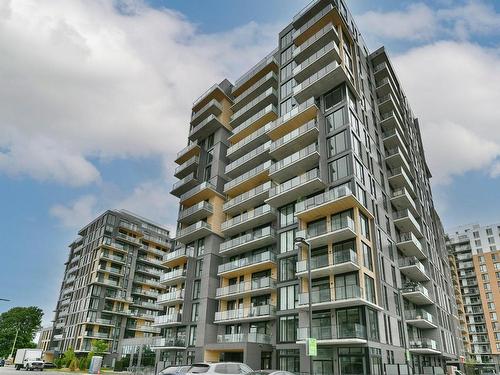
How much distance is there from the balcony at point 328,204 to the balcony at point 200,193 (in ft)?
49.5

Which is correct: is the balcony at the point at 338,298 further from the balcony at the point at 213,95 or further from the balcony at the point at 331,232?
the balcony at the point at 213,95

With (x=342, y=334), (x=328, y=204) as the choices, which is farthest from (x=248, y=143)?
(x=342, y=334)

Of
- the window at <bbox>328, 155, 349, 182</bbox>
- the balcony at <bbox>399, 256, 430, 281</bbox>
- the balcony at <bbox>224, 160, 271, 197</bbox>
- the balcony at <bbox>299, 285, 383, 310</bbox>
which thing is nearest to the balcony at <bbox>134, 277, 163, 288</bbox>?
the balcony at <bbox>224, 160, 271, 197</bbox>

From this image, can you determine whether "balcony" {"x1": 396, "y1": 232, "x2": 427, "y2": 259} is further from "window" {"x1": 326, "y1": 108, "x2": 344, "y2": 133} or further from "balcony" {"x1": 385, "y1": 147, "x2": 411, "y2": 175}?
"window" {"x1": 326, "y1": 108, "x2": 344, "y2": 133}

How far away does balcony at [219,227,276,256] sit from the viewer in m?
40.3

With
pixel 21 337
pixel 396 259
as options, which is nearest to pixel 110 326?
pixel 21 337

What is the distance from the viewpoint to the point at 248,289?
3903cm

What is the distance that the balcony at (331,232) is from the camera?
32.0 meters

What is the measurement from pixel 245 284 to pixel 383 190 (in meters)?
18.8

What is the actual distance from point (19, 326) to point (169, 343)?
6131 centimetres

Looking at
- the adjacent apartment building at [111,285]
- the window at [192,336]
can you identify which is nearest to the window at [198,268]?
the window at [192,336]

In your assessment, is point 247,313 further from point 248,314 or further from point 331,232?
point 331,232

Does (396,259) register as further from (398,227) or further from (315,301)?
(315,301)

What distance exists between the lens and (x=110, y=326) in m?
75.2
